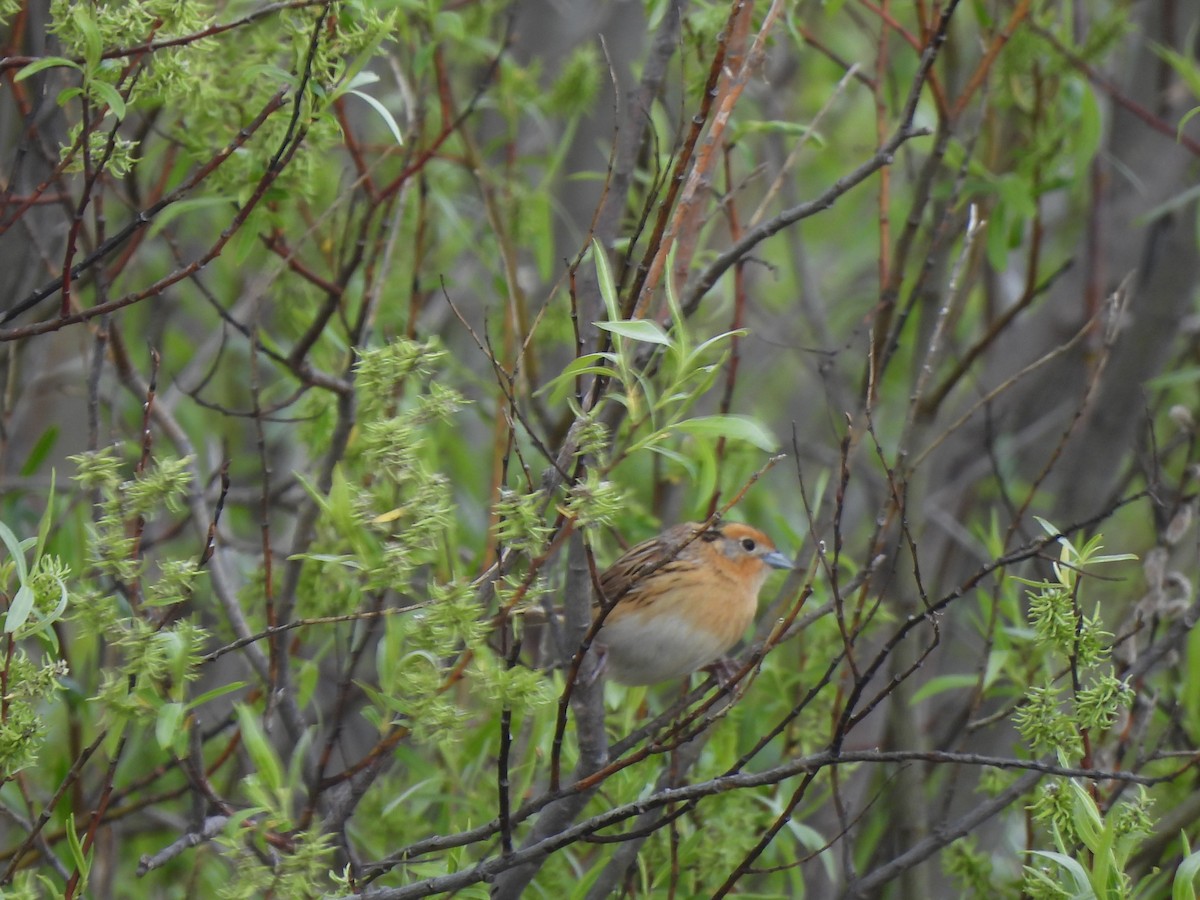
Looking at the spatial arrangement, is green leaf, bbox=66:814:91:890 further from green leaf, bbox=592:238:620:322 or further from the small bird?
the small bird

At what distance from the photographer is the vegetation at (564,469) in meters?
2.55

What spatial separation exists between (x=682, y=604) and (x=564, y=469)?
5.73 ft

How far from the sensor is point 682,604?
13.8 ft

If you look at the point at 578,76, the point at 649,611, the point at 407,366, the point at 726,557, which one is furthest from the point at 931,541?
the point at 407,366

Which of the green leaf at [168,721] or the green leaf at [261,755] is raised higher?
the green leaf at [168,721]

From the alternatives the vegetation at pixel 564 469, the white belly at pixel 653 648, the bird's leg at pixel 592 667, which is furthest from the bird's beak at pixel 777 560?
the bird's leg at pixel 592 667

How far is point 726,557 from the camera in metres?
4.56

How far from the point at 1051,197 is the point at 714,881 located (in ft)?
16.7

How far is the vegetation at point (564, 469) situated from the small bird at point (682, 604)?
0.38ft

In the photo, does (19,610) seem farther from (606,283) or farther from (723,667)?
(723,667)

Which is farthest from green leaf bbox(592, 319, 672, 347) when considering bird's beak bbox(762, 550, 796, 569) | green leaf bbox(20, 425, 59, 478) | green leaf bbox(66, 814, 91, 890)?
green leaf bbox(20, 425, 59, 478)

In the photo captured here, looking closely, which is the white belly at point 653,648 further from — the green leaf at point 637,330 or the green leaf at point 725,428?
the green leaf at point 637,330

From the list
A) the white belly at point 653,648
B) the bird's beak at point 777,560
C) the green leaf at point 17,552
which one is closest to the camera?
the green leaf at point 17,552

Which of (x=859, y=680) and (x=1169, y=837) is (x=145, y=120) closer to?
(x=859, y=680)
